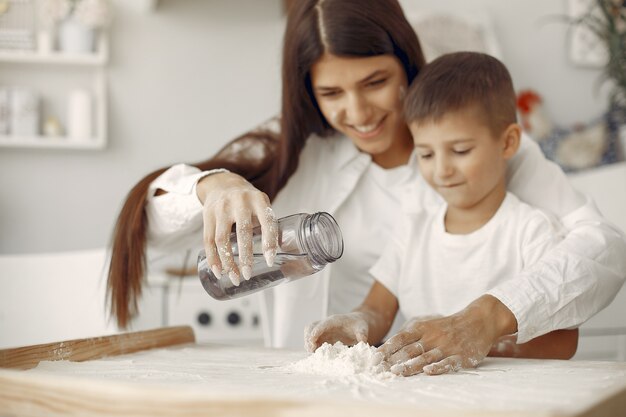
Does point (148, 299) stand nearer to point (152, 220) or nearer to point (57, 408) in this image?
point (152, 220)

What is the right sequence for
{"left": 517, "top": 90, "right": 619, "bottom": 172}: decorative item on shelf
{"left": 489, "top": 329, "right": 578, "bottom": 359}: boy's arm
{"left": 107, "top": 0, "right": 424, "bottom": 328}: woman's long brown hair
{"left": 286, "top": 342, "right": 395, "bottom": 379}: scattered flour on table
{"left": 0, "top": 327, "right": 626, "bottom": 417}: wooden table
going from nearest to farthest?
1. {"left": 0, "top": 327, "right": 626, "bottom": 417}: wooden table
2. {"left": 286, "top": 342, "right": 395, "bottom": 379}: scattered flour on table
3. {"left": 489, "top": 329, "right": 578, "bottom": 359}: boy's arm
4. {"left": 107, "top": 0, "right": 424, "bottom": 328}: woman's long brown hair
5. {"left": 517, "top": 90, "right": 619, "bottom": 172}: decorative item on shelf

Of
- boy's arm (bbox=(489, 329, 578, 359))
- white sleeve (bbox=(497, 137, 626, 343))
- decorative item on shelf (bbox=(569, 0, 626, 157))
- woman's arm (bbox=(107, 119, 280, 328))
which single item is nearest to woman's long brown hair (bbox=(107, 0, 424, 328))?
woman's arm (bbox=(107, 119, 280, 328))

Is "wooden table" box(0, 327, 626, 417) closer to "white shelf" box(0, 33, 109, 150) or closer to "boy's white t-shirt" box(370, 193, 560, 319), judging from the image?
"boy's white t-shirt" box(370, 193, 560, 319)

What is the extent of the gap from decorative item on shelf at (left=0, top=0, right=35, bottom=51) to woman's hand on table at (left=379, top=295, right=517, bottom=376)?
230cm

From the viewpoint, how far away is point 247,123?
3092 millimetres

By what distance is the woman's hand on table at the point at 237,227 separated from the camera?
997mm

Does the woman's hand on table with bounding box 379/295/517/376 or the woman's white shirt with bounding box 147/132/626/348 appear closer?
the woman's hand on table with bounding box 379/295/517/376

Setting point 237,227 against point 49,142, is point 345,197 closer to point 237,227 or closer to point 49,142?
point 237,227

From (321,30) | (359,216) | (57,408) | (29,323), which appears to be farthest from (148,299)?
(57,408)

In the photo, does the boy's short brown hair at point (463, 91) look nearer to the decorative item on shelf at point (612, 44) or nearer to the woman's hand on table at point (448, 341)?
the woman's hand on table at point (448, 341)

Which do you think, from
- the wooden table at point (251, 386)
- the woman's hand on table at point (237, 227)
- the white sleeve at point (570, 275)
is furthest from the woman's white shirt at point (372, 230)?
the woman's hand on table at point (237, 227)

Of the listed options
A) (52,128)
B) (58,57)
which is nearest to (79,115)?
(52,128)

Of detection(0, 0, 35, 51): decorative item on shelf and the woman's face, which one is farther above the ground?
detection(0, 0, 35, 51): decorative item on shelf

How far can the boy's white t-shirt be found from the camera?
126 centimetres
